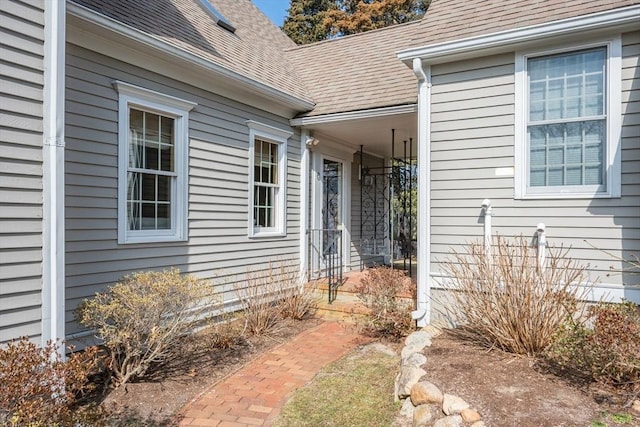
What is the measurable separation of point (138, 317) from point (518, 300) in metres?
3.59

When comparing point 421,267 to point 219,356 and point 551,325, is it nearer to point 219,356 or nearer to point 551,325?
point 551,325

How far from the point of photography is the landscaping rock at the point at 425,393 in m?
3.31

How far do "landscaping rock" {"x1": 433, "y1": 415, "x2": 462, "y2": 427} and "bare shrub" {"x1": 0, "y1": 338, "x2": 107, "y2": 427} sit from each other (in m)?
2.39

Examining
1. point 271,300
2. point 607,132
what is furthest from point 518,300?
point 271,300

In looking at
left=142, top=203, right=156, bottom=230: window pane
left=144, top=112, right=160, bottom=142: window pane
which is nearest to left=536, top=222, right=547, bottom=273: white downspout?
left=142, top=203, right=156, bottom=230: window pane

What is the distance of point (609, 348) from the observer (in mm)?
3258

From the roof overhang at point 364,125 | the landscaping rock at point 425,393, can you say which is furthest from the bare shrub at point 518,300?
the roof overhang at point 364,125

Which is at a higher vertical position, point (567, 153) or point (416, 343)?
point (567, 153)

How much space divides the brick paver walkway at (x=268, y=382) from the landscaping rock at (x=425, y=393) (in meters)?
1.19

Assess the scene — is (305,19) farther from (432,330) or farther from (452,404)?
(452,404)

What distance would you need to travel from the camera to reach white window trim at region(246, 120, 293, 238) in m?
6.95

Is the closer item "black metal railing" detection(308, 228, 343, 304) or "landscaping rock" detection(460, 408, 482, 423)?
"landscaping rock" detection(460, 408, 482, 423)

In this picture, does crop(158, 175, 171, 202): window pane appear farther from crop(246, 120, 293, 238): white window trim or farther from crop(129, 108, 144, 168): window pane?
crop(246, 120, 293, 238): white window trim

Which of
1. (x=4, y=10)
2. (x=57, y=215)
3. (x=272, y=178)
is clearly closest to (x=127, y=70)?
(x=4, y=10)
